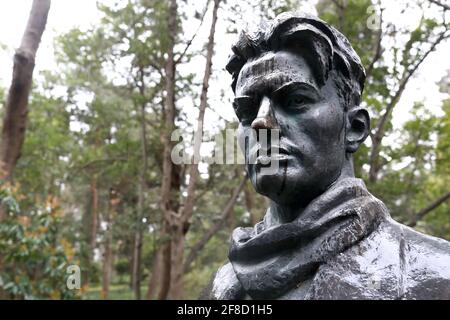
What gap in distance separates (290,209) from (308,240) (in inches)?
8.9

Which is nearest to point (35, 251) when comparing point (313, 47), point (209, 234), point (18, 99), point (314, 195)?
point (18, 99)

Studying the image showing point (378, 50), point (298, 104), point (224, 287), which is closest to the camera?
point (298, 104)

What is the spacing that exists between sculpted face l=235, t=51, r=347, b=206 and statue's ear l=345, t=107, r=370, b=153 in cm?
9

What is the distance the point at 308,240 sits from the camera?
198 centimetres

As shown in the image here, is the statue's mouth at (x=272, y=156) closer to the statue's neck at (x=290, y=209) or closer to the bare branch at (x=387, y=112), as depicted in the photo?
the statue's neck at (x=290, y=209)

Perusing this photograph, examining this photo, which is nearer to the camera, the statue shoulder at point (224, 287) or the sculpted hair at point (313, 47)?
the sculpted hair at point (313, 47)

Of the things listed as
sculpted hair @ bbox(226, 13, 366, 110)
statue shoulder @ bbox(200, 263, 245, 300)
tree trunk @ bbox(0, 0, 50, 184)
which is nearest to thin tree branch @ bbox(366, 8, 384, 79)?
tree trunk @ bbox(0, 0, 50, 184)

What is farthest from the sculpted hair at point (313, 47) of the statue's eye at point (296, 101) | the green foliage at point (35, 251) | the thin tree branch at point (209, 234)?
the thin tree branch at point (209, 234)

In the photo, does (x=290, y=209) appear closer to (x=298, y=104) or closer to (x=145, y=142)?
(x=298, y=104)

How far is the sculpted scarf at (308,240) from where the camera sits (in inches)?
→ 75.7

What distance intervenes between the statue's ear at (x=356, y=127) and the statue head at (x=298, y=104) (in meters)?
0.03

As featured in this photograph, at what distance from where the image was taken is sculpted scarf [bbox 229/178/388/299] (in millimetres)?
1923

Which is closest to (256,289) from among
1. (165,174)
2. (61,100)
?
(165,174)
